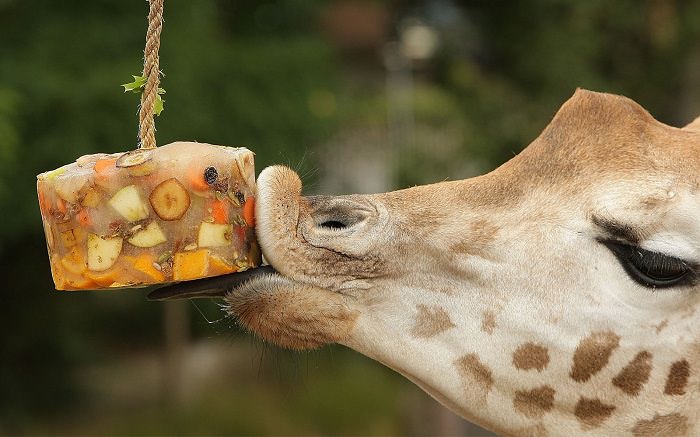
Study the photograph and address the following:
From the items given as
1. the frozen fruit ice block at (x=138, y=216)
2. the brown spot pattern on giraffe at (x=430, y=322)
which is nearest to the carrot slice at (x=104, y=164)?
the frozen fruit ice block at (x=138, y=216)

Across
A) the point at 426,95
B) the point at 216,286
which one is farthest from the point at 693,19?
the point at 216,286

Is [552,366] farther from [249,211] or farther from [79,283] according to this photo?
[79,283]

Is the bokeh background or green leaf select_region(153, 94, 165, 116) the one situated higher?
the bokeh background

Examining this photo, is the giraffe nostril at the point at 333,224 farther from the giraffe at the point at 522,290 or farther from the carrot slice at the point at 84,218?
the carrot slice at the point at 84,218

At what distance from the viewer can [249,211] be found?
8.24 feet

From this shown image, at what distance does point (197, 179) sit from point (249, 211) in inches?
7.0

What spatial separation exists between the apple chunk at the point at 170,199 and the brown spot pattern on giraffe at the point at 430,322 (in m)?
0.72

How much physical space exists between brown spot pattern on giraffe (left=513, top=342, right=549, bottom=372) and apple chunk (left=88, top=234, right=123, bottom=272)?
1.12m

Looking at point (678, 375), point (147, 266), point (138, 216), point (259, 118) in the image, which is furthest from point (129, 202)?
point (259, 118)

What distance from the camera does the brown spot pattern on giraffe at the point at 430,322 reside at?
2627mm

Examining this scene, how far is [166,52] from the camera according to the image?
718 centimetres

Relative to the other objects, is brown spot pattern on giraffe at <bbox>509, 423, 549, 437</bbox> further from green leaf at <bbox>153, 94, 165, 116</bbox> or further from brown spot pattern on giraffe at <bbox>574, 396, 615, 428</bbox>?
green leaf at <bbox>153, 94, 165, 116</bbox>

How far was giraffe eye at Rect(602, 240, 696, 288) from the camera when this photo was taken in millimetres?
2482

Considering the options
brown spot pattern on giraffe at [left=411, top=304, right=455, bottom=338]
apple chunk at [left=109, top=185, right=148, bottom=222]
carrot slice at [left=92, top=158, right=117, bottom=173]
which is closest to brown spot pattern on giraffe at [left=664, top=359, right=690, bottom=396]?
brown spot pattern on giraffe at [left=411, top=304, right=455, bottom=338]
